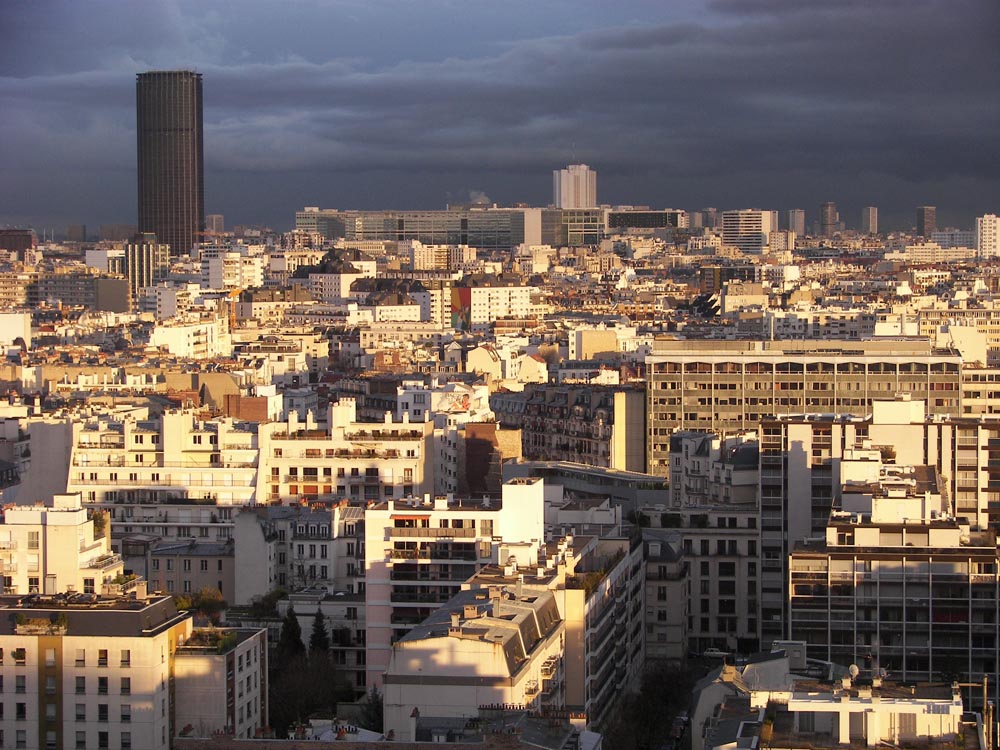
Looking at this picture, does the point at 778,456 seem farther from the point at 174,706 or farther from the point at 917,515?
the point at 174,706

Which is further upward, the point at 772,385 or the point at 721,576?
the point at 772,385

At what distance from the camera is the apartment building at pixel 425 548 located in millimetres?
26578

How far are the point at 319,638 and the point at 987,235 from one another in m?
171

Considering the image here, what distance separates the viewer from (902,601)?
2433cm

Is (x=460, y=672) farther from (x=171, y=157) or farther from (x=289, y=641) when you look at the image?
(x=171, y=157)

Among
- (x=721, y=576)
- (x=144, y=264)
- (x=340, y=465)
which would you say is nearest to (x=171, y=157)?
(x=144, y=264)

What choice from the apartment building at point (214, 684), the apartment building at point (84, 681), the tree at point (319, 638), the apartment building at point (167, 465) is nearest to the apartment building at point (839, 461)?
the tree at point (319, 638)

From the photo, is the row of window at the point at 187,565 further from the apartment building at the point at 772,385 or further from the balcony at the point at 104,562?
the apartment building at the point at 772,385

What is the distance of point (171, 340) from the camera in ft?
242

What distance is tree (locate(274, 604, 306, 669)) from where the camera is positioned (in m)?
26.0

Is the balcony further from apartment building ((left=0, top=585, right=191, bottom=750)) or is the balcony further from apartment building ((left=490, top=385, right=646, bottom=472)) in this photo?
apartment building ((left=490, top=385, right=646, bottom=472))

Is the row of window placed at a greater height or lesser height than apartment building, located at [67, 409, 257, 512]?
lesser

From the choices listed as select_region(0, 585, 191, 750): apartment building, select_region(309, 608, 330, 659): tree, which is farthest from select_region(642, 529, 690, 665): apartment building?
select_region(0, 585, 191, 750): apartment building

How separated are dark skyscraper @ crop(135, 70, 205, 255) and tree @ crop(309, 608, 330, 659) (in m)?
138
